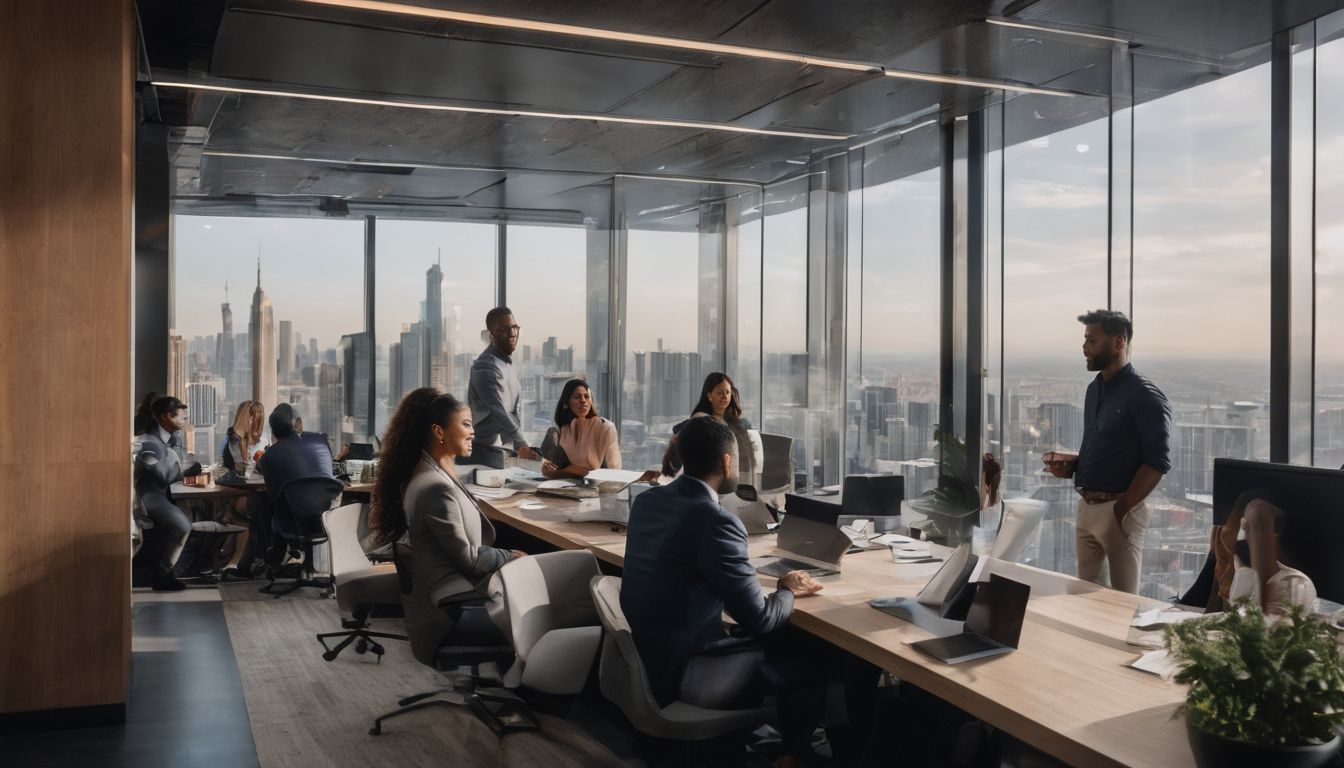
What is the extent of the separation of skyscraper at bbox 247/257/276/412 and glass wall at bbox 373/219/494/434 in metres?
1.09

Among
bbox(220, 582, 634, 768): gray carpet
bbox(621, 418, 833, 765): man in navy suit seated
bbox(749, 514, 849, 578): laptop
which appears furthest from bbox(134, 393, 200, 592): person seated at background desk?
bbox(621, 418, 833, 765): man in navy suit seated

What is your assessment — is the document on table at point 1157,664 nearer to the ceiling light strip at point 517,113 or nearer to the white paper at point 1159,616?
the white paper at point 1159,616

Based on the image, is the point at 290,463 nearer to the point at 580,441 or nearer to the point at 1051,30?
the point at 580,441

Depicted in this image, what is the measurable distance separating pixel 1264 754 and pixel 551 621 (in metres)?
2.63

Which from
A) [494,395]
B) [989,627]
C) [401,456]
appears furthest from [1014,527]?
[494,395]

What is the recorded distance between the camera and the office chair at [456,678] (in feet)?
13.8

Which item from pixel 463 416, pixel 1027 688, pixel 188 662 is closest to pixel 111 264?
pixel 463 416

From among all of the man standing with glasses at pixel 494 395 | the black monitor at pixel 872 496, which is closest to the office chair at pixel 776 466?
the man standing with glasses at pixel 494 395

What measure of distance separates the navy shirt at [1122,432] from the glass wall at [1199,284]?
66cm

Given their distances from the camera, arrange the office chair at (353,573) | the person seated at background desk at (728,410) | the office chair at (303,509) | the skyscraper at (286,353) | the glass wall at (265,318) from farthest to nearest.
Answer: the skyscraper at (286,353) < the glass wall at (265,318) < the office chair at (303,509) < the person seated at background desk at (728,410) < the office chair at (353,573)

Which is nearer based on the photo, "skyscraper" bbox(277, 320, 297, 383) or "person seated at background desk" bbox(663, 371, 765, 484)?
"person seated at background desk" bbox(663, 371, 765, 484)

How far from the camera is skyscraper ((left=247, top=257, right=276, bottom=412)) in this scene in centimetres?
1092

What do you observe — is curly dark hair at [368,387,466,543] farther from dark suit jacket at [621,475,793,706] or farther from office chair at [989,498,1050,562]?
office chair at [989,498,1050,562]

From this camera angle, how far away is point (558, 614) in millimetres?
4008
